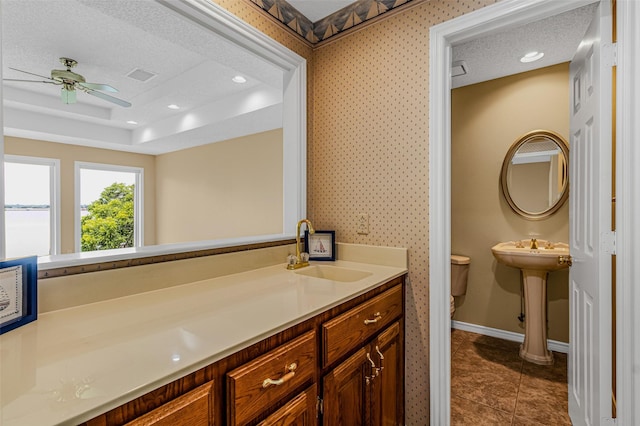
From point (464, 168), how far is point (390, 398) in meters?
2.28

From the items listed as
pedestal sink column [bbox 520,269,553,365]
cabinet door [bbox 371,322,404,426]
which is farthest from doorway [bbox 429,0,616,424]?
pedestal sink column [bbox 520,269,553,365]

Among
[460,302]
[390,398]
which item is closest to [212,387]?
[390,398]

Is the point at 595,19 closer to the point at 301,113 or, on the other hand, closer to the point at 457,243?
the point at 301,113

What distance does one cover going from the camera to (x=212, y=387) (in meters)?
0.70

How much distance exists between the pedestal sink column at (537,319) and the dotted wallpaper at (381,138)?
4.49 feet

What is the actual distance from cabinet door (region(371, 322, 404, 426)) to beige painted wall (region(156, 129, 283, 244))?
2.68m

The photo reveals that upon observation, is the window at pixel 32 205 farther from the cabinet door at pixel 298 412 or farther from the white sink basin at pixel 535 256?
the white sink basin at pixel 535 256

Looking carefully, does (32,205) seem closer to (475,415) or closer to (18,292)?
(18,292)

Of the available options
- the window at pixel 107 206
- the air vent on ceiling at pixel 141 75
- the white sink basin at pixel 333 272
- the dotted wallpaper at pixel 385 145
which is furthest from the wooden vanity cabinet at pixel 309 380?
the window at pixel 107 206

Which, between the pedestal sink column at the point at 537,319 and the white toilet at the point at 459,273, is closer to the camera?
the pedestal sink column at the point at 537,319

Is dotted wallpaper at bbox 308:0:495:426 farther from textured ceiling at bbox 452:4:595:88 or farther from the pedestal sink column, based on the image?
the pedestal sink column

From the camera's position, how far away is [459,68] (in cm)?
249

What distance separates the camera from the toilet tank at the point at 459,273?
9.30 feet

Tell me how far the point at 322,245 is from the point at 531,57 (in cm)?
224
